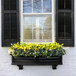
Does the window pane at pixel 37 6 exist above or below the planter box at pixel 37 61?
above

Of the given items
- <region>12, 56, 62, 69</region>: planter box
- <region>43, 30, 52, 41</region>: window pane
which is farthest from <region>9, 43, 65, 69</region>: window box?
<region>43, 30, 52, 41</region>: window pane

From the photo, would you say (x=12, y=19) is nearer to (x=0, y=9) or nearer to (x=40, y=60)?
(x=0, y=9)

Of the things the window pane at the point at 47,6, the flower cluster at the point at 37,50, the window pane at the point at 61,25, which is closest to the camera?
the flower cluster at the point at 37,50

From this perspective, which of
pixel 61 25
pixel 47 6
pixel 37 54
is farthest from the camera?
pixel 47 6

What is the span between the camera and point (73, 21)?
3330 mm

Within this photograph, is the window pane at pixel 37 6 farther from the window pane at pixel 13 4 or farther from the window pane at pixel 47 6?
the window pane at pixel 13 4

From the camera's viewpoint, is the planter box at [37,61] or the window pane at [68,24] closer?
the planter box at [37,61]

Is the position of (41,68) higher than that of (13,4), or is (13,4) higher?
(13,4)

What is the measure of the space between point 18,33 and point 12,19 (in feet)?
1.43

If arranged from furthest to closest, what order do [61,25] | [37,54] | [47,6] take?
1. [47,6]
2. [61,25]
3. [37,54]

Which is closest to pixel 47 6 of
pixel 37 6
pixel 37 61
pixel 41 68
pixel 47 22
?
pixel 37 6

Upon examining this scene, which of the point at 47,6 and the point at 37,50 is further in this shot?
the point at 47,6

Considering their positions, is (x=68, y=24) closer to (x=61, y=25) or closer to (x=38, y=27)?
(x=61, y=25)

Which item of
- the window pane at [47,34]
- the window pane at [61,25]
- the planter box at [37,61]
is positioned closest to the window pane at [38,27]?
the window pane at [47,34]
